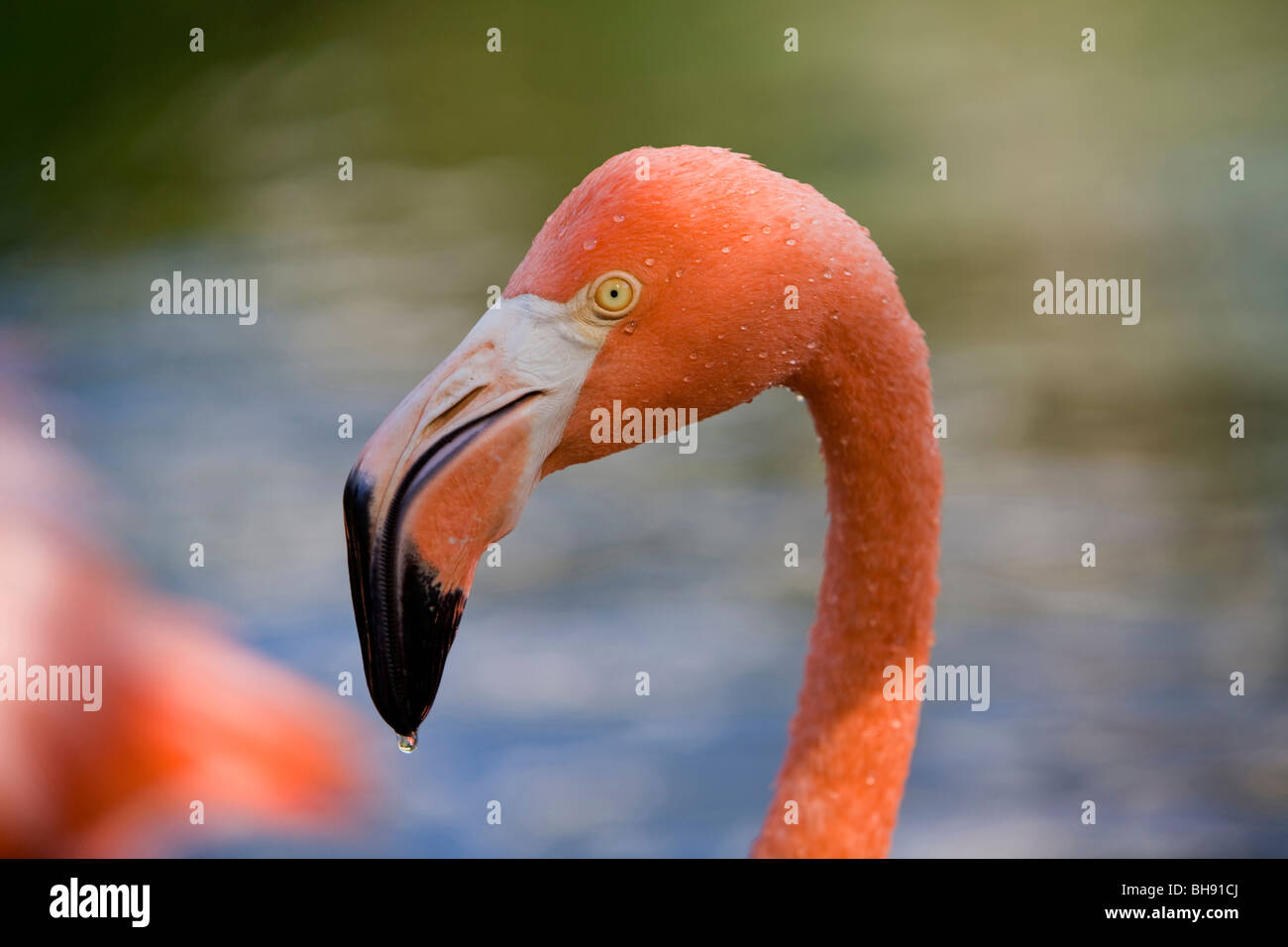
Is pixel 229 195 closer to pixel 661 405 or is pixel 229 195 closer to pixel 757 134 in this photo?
pixel 757 134

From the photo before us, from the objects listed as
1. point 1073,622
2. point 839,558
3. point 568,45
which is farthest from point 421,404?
point 568,45

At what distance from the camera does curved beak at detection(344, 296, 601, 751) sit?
52.0 inches

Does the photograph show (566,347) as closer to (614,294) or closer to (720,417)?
(614,294)

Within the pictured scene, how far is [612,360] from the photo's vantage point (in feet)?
4.55

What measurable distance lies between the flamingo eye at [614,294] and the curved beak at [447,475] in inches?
1.6

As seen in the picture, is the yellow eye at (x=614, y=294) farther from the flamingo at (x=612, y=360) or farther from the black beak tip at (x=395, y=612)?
the black beak tip at (x=395, y=612)

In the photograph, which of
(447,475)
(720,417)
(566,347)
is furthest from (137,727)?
(720,417)

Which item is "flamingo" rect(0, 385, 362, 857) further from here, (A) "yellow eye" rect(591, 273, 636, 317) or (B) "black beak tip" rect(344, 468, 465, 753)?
(A) "yellow eye" rect(591, 273, 636, 317)

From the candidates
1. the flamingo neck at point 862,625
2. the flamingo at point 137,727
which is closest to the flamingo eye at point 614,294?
the flamingo neck at point 862,625

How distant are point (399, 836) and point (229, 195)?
2969 millimetres

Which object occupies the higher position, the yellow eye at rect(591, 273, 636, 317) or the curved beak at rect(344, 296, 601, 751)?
the yellow eye at rect(591, 273, 636, 317)

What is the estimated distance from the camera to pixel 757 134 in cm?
437

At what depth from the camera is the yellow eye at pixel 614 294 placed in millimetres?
1339

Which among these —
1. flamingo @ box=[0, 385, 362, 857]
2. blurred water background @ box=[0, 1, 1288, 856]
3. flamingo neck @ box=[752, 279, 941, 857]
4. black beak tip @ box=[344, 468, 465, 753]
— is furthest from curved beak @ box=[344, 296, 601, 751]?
blurred water background @ box=[0, 1, 1288, 856]
